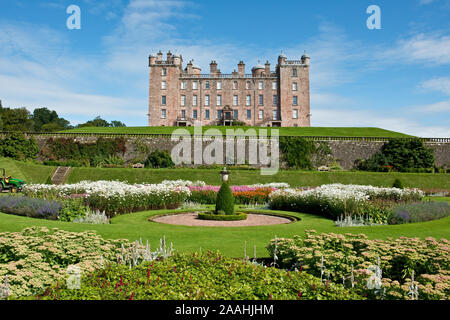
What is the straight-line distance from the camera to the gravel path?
11889 millimetres

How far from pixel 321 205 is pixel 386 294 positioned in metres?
10.0

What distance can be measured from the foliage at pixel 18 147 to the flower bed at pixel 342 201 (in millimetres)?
28605

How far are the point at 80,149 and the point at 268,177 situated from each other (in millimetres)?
21237

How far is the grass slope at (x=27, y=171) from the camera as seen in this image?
26.5 m

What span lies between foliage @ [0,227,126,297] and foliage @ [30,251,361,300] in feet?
1.83

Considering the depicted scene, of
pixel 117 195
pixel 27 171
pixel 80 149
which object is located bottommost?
pixel 117 195

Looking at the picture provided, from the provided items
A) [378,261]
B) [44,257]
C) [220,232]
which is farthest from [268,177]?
[44,257]

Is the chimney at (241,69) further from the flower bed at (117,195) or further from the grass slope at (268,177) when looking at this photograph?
the flower bed at (117,195)

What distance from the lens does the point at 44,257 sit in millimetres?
5551

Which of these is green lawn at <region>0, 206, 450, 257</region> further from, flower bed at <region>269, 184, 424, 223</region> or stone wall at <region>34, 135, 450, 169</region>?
stone wall at <region>34, 135, 450, 169</region>

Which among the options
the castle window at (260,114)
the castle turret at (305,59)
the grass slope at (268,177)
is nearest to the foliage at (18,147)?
the grass slope at (268,177)

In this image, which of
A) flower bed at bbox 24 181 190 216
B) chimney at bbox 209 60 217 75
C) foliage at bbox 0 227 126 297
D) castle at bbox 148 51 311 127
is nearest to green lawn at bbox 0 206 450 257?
foliage at bbox 0 227 126 297

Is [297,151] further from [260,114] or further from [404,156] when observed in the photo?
[260,114]
